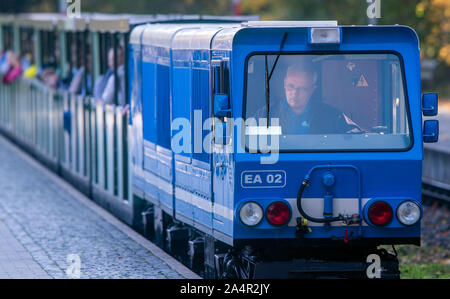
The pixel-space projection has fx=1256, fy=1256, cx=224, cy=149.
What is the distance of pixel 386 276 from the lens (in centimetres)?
1012

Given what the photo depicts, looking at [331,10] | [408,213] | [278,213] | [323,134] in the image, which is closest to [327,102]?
[323,134]

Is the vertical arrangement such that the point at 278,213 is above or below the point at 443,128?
above

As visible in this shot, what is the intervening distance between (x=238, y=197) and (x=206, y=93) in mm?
1319

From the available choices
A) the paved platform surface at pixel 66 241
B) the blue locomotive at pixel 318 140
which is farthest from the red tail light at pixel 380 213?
the paved platform surface at pixel 66 241

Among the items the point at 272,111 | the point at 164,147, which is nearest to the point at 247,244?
the point at 272,111

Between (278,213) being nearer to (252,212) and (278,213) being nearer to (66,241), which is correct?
(252,212)

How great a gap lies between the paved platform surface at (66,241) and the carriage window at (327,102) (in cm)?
242

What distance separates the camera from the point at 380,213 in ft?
32.7

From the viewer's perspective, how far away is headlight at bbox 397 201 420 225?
997cm

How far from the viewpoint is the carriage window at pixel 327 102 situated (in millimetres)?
9961

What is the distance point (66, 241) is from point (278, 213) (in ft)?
16.0

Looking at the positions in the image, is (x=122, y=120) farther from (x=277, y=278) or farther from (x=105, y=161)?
(x=277, y=278)
